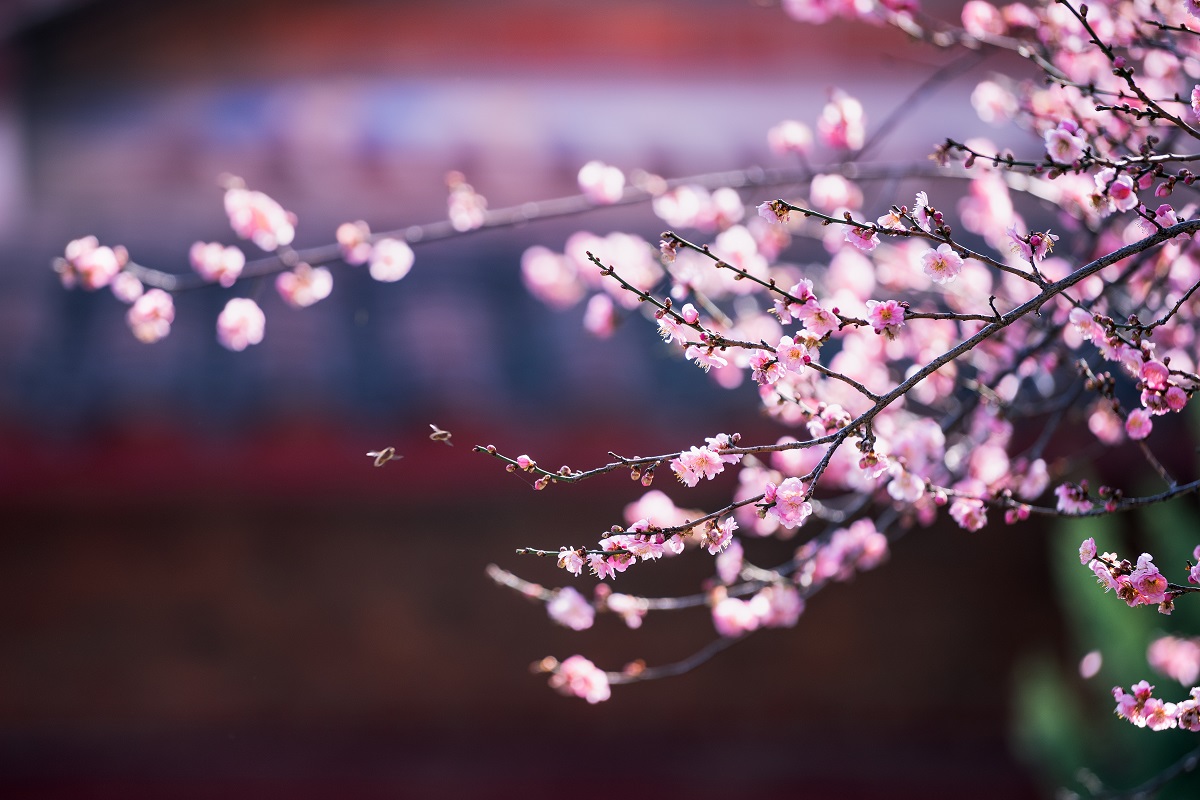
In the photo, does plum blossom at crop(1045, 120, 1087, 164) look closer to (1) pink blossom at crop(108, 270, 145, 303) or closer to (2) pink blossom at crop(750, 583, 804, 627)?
(2) pink blossom at crop(750, 583, 804, 627)

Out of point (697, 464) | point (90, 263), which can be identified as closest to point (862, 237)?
point (697, 464)

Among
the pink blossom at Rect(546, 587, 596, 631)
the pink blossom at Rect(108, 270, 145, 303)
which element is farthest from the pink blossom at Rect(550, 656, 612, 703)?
the pink blossom at Rect(108, 270, 145, 303)

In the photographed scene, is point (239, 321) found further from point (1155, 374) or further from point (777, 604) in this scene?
point (1155, 374)

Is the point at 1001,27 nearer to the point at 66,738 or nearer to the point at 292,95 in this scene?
the point at 292,95

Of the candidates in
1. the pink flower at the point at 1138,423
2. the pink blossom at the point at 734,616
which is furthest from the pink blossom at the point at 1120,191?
the pink blossom at the point at 734,616

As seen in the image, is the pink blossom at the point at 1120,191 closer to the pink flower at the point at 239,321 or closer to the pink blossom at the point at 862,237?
the pink blossom at the point at 862,237

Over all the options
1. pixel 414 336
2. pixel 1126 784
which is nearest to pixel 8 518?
pixel 414 336
